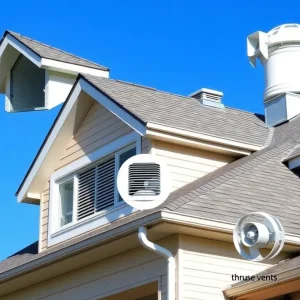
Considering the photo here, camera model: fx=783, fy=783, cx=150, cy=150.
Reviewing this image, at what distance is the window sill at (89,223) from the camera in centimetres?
1197

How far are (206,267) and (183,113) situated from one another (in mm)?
3788

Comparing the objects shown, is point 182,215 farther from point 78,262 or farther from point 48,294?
point 48,294

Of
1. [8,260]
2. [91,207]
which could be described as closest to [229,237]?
[91,207]

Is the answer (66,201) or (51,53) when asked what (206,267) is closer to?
(66,201)

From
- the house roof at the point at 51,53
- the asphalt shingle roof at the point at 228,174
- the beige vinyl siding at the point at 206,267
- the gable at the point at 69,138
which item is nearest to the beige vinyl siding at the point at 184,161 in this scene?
the asphalt shingle roof at the point at 228,174

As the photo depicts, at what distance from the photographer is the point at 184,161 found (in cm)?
1221

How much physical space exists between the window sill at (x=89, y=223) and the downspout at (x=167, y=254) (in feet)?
4.80

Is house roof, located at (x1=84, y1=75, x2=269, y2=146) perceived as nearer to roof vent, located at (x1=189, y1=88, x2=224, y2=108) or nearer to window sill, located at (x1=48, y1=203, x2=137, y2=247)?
roof vent, located at (x1=189, y1=88, x2=224, y2=108)

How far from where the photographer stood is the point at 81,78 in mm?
13586

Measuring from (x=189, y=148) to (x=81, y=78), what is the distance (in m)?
2.50

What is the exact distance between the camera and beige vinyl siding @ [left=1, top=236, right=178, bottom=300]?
1059cm

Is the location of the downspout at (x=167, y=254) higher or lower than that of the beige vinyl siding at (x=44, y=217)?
lower

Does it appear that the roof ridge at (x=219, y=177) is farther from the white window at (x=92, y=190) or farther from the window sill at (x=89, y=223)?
the white window at (x=92, y=190)

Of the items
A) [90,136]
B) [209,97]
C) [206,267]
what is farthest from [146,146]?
[209,97]
